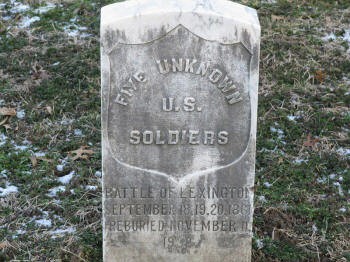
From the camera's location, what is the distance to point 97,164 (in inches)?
202

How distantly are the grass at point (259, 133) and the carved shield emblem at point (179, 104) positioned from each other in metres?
0.94

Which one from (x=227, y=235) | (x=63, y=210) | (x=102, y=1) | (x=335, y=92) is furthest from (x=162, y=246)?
(x=102, y=1)

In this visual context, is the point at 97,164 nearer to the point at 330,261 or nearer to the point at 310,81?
the point at 330,261

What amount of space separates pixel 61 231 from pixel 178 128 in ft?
4.47

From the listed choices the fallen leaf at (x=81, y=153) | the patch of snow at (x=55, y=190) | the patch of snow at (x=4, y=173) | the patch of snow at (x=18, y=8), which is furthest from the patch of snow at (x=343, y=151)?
the patch of snow at (x=18, y=8)

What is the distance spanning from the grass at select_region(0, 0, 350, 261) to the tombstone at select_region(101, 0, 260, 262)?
1.73ft

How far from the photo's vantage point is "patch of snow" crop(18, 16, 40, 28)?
709 centimetres

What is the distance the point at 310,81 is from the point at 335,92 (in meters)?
0.30

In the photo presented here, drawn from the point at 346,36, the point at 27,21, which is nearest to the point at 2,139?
the point at 27,21

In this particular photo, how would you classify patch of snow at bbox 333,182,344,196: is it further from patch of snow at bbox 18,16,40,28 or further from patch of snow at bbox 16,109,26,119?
patch of snow at bbox 18,16,40,28

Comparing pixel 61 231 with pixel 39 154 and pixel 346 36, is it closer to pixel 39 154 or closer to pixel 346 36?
pixel 39 154

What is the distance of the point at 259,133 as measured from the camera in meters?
5.57

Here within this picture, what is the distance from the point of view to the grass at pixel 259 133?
4.30 meters

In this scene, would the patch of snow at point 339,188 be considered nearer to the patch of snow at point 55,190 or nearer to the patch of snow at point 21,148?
the patch of snow at point 55,190
